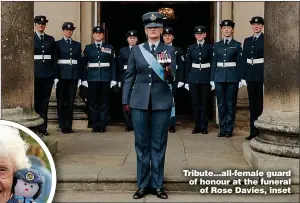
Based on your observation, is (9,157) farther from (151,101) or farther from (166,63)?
(166,63)

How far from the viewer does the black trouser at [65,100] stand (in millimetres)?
9625

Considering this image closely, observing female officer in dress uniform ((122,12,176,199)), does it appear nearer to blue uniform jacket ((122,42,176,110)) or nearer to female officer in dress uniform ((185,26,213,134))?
blue uniform jacket ((122,42,176,110))

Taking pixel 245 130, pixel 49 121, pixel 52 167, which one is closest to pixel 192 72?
pixel 245 130

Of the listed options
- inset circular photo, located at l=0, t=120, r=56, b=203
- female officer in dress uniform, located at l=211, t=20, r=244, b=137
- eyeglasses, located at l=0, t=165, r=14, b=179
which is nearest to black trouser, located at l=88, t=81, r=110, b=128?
female officer in dress uniform, located at l=211, t=20, r=244, b=137

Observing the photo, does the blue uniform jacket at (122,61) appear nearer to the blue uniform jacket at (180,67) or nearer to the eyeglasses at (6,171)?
the blue uniform jacket at (180,67)

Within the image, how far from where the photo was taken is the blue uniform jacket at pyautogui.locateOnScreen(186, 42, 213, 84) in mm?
9484

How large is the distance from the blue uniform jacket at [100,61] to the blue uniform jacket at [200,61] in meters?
1.38

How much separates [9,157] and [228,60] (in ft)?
18.4

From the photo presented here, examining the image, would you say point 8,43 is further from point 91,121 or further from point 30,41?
point 91,121

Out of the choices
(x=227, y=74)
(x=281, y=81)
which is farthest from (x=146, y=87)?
(x=227, y=74)

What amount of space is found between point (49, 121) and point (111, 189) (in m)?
4.21

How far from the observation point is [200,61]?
377 inches

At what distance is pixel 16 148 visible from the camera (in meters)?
4.09

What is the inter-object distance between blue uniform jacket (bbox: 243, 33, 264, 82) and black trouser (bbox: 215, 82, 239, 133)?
513mm
